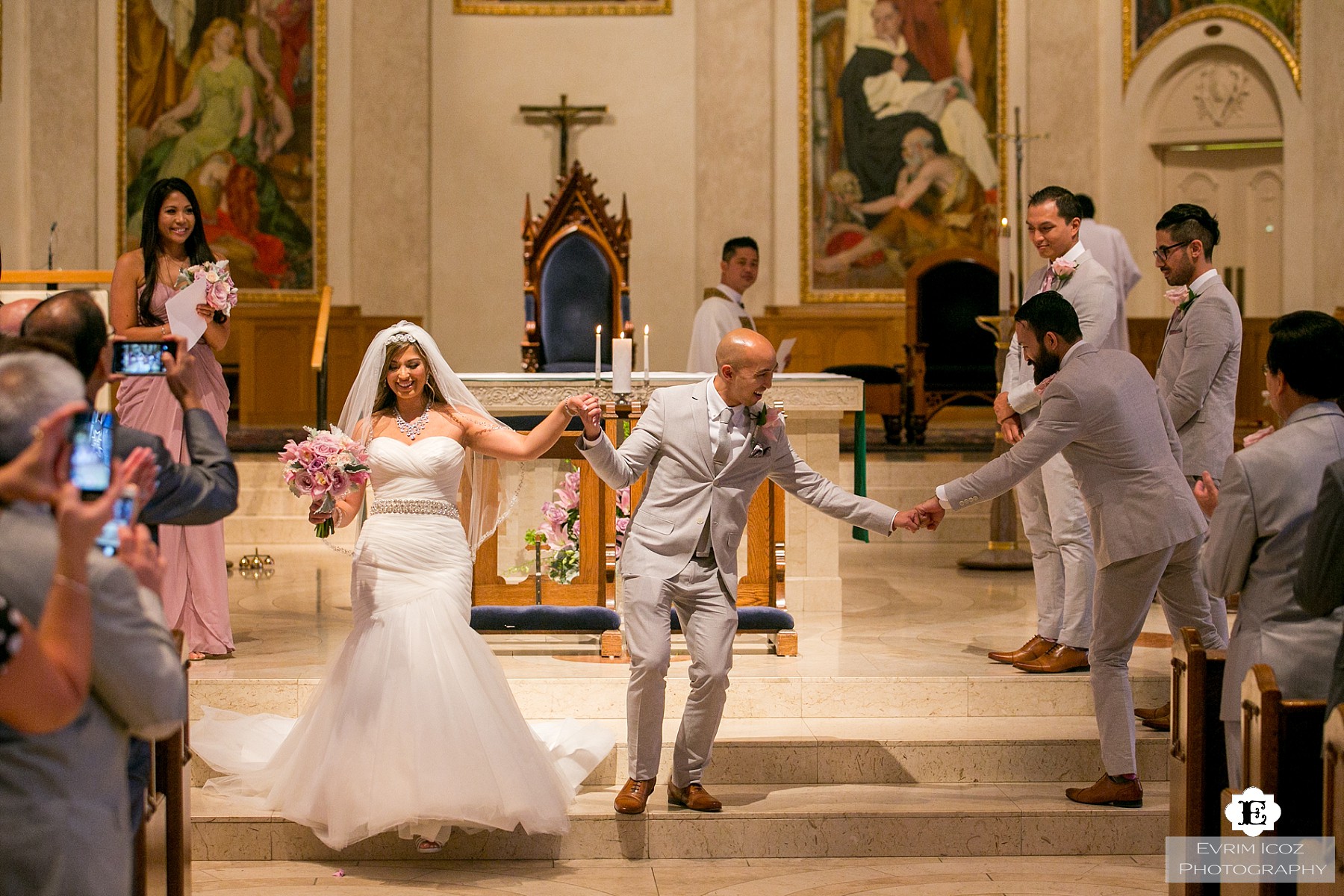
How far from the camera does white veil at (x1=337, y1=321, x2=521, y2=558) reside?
5109 millimetres

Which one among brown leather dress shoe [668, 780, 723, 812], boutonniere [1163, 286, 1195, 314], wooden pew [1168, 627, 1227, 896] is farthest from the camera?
boutonniere [1163, 286, 1195, 314]

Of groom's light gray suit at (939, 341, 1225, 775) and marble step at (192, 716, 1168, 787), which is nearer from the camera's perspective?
groom's light gray suit at (939, 341, 1225, 775)

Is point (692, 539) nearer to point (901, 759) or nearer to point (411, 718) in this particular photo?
point (411, 718)

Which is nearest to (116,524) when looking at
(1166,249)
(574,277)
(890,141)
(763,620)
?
(763,620)

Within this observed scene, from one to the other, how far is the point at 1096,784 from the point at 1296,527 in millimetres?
1824

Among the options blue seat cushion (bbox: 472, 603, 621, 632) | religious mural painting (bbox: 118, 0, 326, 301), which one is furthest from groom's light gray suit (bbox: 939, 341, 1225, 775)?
religious mural painting (bbox: 118, 0, 326, 301)

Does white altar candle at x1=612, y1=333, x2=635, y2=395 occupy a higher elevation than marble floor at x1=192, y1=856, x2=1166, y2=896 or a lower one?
higher

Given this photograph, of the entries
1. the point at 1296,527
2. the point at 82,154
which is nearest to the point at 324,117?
the point at 82,154

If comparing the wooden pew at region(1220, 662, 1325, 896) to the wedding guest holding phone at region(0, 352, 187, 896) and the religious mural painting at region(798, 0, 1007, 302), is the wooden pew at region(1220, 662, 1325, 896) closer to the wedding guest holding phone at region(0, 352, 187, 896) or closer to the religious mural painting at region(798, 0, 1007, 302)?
the wedding guest holding phone at region(0, 352, 187, 896)

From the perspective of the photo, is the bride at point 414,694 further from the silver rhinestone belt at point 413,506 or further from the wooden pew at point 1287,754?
the wooden pew at point 1287,754

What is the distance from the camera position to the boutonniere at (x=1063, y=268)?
5.79 meters

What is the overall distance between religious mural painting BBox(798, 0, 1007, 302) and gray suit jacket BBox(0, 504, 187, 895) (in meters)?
11.6

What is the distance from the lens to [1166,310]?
13281mm

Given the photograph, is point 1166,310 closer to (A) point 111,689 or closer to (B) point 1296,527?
(B) point 1296,527
